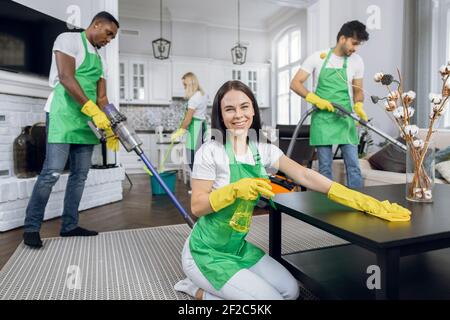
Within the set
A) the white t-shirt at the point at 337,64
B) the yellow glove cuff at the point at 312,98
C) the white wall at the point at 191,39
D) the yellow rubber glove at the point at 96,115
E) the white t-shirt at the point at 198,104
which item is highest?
the white wall at the point at 191,39

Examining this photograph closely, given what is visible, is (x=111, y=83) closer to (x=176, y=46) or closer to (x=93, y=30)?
(x=93, y=30)

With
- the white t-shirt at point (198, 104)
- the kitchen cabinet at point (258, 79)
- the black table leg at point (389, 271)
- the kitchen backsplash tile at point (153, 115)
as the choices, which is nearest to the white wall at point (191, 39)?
the kitchen cabinet at point (258, 79)

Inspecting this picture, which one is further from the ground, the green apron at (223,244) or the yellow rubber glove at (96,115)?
the yellow rubber glove at (96,115)

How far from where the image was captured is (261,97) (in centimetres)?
786

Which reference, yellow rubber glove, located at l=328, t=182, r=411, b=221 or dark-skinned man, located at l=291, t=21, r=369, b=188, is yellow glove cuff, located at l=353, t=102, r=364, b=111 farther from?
yellow rubber glove, located at l=328, t=182, r=411, b=221

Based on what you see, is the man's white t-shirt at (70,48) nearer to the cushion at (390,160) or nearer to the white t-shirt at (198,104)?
the white t-shirt at (198,104)

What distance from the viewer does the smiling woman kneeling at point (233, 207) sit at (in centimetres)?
117

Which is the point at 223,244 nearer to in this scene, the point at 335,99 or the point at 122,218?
the point at 335,99

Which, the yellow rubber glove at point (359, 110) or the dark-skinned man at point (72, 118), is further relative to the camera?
the yellow rubber glove at point (359, 110)

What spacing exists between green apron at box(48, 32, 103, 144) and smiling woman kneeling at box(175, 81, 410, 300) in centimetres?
121

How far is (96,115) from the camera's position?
2094 mm

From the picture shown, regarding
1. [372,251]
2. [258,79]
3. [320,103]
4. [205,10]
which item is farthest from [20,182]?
[258,79]

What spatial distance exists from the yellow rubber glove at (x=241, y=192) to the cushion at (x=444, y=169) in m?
1.94

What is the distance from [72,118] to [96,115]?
0.17 metres
